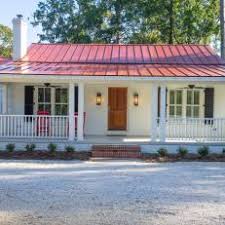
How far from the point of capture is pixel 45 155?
1523 centimetres

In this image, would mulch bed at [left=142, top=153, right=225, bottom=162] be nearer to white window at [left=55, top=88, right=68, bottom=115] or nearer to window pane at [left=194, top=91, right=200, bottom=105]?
window pane at [left=194, top=91, right=200, bottom=105]

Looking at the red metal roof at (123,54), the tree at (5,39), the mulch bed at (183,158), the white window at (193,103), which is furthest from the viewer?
the tree at (5,39)

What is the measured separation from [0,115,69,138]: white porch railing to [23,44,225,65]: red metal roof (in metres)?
3.91

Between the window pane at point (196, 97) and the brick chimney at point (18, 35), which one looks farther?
the brick chimney at point (18, 35)

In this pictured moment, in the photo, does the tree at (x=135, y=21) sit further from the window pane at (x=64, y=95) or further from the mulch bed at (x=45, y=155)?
the mulch bed at (x=45, y=155)

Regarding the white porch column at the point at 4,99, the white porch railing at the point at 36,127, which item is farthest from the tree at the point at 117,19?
the white porch railing at the point at 36,127

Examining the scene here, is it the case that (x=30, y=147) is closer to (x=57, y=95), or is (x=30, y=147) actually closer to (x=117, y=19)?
(x=57, y=95)

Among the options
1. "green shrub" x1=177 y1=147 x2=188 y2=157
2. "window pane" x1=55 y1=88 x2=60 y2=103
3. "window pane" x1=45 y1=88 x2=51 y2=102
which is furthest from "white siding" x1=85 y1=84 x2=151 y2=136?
"green shrub" x1=177 y1=147 x2=188 y2=157

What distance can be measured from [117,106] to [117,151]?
4.01 m

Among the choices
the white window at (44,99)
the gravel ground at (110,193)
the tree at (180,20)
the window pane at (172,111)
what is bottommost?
the gravel ground at (110,193)

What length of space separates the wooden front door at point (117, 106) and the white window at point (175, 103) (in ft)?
6.19

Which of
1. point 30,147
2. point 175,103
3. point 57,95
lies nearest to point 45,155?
point 30,147

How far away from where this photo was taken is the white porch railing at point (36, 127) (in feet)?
54.9

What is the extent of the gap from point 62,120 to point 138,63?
4441 millimetres
